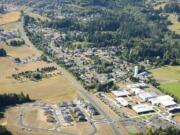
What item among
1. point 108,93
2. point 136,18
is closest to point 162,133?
point 108,93

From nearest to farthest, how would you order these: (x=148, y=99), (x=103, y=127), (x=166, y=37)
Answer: (x=103, y=127), (x=148, y=99), (x=166, y=37)

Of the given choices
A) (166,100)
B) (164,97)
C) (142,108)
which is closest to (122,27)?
(164,97)

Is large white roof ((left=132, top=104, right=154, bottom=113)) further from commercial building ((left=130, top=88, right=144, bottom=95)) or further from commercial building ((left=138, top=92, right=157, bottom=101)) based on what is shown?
commercial building ((left=130, top=88, right=144, bottom=95))

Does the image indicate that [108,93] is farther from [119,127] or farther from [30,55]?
[30,55]

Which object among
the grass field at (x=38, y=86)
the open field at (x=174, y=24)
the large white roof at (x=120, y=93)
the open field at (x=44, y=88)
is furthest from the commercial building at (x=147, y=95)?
the open field at (x=174, y=24)

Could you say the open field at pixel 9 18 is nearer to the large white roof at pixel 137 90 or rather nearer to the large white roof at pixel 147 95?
the large white roof at pixel 137 90

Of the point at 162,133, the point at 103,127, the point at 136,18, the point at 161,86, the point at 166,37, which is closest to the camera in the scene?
the point at 162,133

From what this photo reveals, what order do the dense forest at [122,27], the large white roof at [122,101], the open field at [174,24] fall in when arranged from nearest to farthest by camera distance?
the large white roof at [122,101] < the dense forest at [122,27] < the open field at [174,24]
